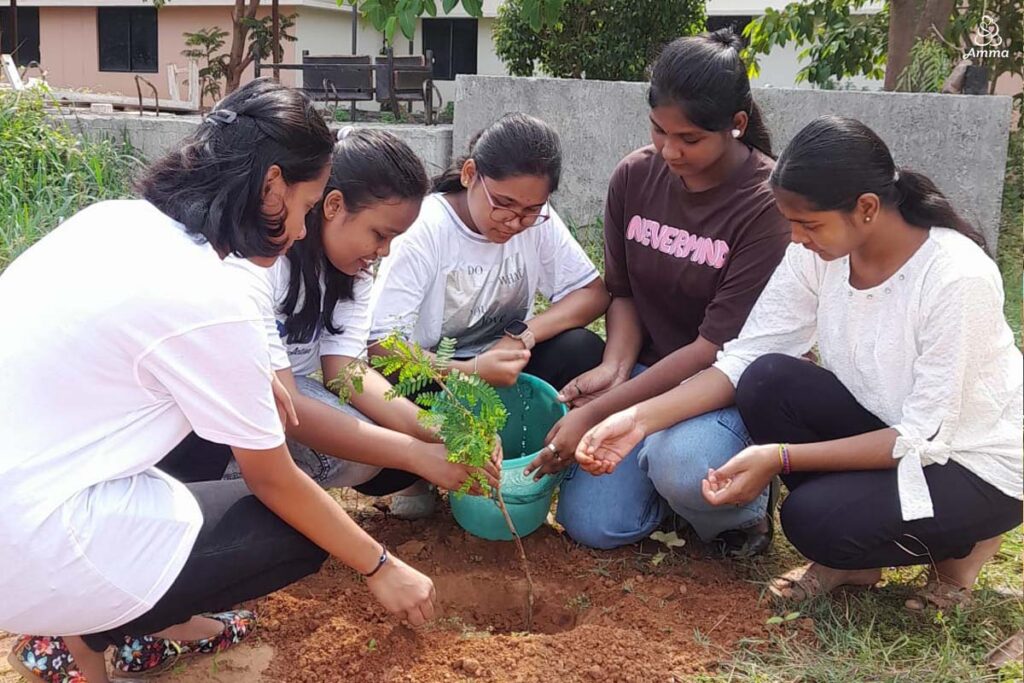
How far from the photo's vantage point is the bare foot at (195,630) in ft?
7.03

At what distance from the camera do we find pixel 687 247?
2795 millimetres

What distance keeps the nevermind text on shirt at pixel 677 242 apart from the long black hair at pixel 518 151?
1.13 feet

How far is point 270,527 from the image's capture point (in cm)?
189

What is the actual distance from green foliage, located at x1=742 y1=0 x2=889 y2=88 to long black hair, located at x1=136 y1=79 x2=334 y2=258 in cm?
577

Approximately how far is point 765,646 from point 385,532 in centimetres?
113

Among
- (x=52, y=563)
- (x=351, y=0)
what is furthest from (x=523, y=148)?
(x=351, y=0)

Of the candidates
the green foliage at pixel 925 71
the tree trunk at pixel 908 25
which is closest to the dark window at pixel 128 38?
the tree trunk at pixel 908 25

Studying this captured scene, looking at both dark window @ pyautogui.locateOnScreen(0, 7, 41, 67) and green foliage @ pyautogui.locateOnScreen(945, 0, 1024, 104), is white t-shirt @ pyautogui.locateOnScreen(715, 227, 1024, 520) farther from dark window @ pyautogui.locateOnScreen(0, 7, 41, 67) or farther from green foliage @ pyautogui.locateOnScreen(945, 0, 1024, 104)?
dark window @ pyautogui.locateOnScreen(0, 7, 41, 67)

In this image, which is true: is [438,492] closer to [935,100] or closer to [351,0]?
[351,0]

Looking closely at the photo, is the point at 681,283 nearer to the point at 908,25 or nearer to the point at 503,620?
the point at 503,620

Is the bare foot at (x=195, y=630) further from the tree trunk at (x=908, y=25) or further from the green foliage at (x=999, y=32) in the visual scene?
the green foliage at (x=999, y=32)

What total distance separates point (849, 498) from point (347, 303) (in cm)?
129

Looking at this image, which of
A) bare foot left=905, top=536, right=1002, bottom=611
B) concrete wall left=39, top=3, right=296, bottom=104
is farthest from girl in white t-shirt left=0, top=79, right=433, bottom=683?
concrete wall left=39, top=3, right=296, bottom=104

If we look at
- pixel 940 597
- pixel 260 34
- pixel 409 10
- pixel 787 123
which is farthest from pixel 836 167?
pixel 260 34
